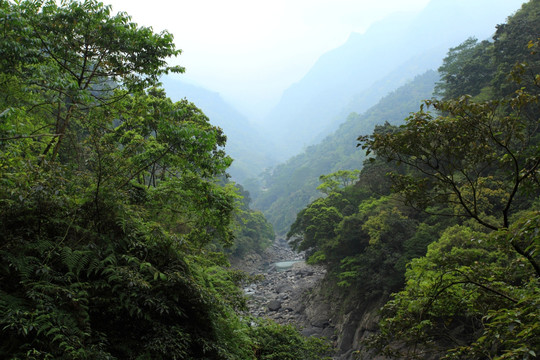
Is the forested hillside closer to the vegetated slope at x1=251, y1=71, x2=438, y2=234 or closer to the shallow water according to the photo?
the shallow water

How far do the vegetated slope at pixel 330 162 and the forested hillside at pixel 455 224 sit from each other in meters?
50.2

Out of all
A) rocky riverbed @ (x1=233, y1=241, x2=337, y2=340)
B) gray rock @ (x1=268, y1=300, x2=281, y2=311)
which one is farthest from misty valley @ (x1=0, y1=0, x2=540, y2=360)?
gray rock @ (x1=268, y1=300, x2=281, y2=311)

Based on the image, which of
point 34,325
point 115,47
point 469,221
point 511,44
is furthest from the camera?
point 511,44

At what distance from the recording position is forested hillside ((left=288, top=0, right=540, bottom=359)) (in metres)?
4.01

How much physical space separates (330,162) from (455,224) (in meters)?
78.4

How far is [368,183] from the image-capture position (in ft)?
80.4

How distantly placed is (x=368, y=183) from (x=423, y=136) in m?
20.7

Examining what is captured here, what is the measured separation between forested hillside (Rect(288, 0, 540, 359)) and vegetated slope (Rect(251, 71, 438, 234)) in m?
50.2

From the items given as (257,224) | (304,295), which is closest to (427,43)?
(257,224)

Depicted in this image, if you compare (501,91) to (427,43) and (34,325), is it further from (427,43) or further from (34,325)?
(427,43)

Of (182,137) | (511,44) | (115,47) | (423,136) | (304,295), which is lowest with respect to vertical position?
(304,295)

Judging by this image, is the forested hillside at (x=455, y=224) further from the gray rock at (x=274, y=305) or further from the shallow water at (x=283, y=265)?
the shallow water at (x=283, y=265)

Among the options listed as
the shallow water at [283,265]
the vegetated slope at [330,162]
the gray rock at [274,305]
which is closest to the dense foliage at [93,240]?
the gray rock at [274,305]

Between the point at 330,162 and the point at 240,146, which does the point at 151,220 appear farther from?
the point at 240,146
